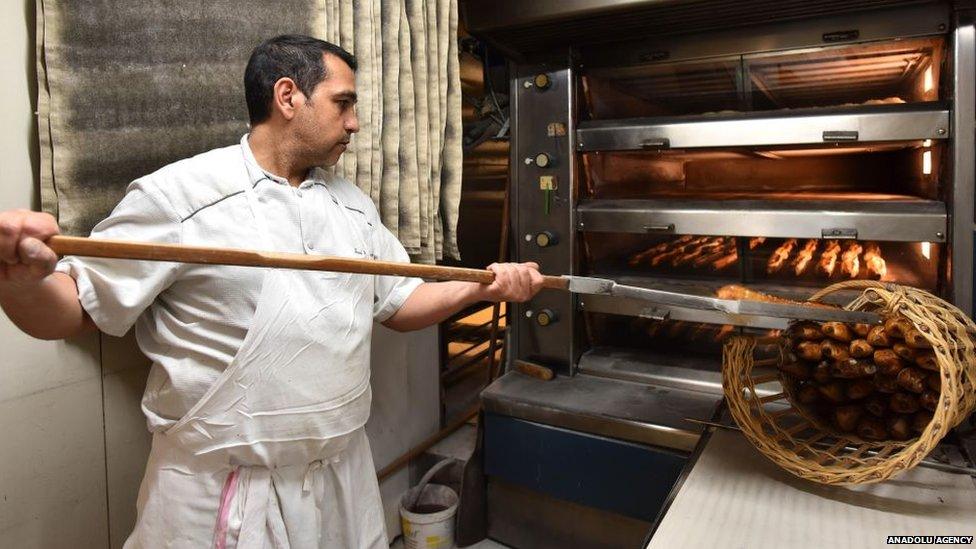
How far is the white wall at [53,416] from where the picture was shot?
1.39m

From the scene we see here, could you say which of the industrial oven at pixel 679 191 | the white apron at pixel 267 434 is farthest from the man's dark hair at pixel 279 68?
the industrial oven at pixel 679 191

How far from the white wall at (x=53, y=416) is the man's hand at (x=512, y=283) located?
1005 millimetres

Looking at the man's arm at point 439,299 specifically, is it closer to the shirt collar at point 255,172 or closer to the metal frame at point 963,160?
the shirt collar at point 255,172

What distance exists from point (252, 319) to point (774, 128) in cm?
173

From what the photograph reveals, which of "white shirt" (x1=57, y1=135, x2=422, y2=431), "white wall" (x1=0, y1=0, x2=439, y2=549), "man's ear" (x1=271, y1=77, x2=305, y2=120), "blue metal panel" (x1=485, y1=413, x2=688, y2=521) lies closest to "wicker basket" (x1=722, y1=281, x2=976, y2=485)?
"blue metal panel" (x1=485, y1=413, x2=688, y2=521)

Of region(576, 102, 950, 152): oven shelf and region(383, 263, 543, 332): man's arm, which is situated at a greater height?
region(576, 102, 950, 152): oven shelf

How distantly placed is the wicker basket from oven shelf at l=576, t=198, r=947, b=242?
444mm

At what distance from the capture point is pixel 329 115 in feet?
5.20

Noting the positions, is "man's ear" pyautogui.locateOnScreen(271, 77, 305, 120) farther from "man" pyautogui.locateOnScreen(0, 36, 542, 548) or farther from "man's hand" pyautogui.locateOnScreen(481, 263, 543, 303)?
"man's hand" pyautogui.locateOnScreen(481, 263, 543, 303)

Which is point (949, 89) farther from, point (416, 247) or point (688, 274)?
point (416, 247)

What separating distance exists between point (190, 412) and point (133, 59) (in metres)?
0.87

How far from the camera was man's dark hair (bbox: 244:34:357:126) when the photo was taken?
1550 mm

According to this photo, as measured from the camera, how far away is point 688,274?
95.3 inches

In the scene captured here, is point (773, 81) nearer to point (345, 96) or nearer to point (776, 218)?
point (776, 218)
